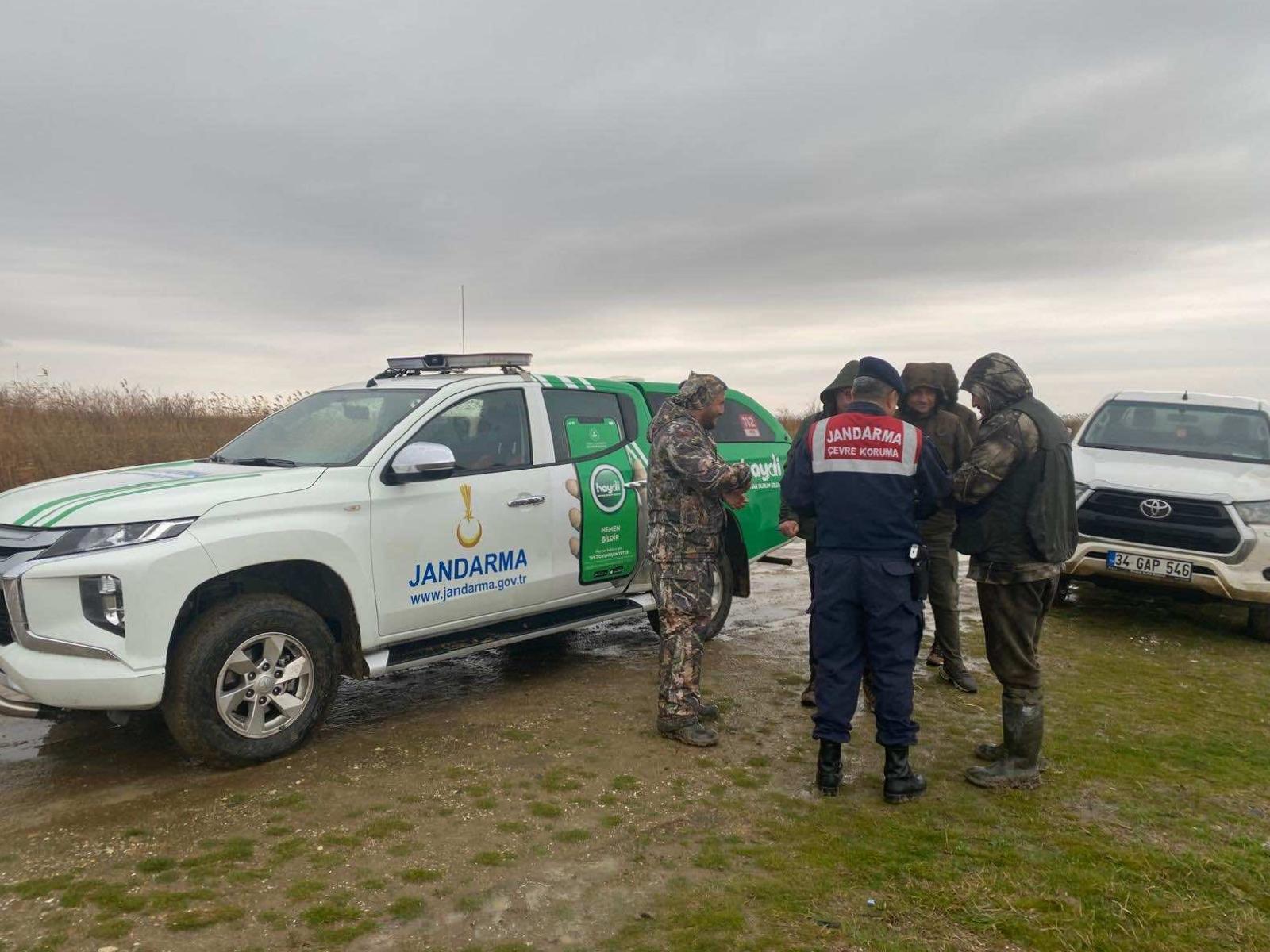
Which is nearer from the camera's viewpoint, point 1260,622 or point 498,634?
point 498,634

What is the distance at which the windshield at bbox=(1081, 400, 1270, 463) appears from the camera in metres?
8.21

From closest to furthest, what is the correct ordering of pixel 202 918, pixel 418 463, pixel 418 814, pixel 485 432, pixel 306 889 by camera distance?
pixel 202 918, pixel 306 889, pixel 418 814, pixel 418 463, pixel 485 432

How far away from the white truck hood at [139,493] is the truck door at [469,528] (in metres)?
0.53

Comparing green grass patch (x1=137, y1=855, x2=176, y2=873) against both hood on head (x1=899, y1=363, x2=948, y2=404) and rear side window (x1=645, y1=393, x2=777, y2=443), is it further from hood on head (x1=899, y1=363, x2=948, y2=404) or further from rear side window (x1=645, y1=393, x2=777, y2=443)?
hood on head (x1=899, y1=363, x2=948, y2=404)

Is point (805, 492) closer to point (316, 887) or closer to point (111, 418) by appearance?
point (316, 887)

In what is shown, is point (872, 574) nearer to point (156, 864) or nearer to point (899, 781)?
point (899, 781)

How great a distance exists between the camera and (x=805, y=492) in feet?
14.6

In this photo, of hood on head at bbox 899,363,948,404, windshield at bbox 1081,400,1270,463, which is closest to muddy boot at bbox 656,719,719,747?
hood on head at bbox 899,363,948,404

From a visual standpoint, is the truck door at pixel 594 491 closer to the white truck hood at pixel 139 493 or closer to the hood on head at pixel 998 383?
the white truck hood at pixel 139 493

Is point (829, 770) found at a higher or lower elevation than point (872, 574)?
lower

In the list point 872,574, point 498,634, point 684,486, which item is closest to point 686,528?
point 684,486

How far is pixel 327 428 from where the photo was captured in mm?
5230

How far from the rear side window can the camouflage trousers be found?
2.15 metres

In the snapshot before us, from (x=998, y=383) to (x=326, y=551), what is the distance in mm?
3300
